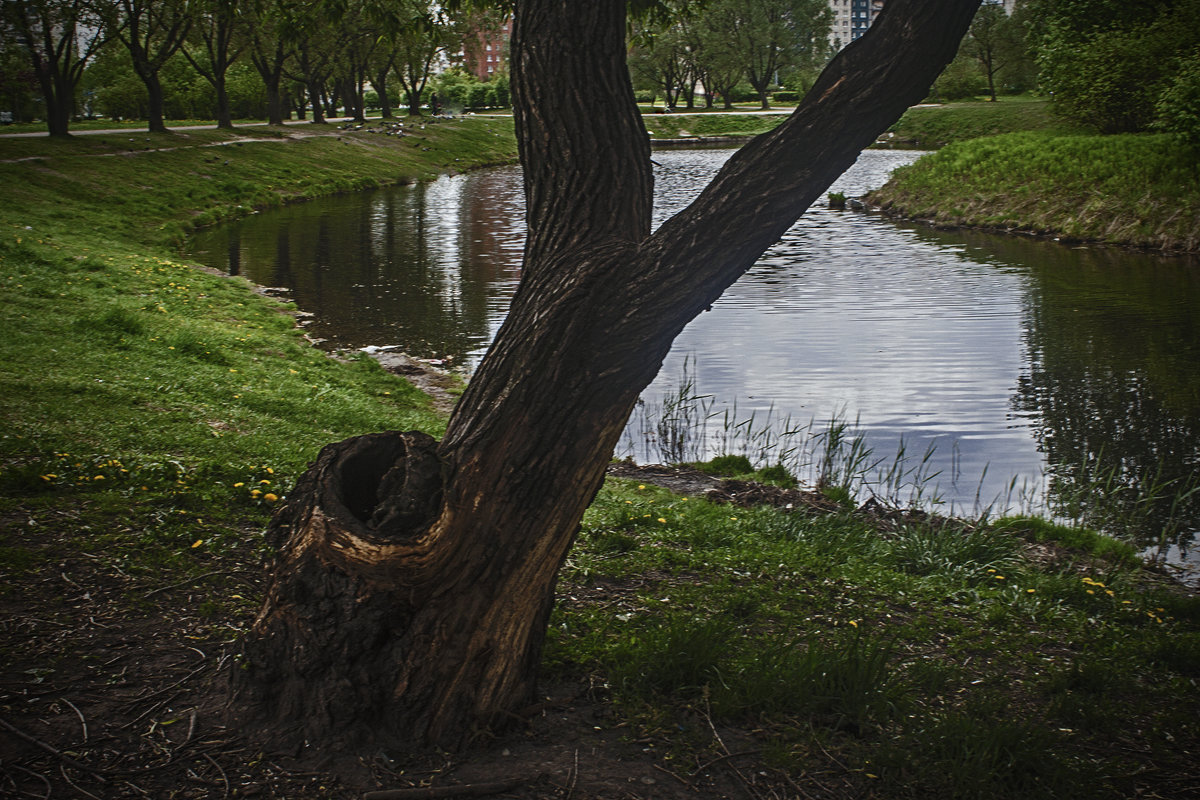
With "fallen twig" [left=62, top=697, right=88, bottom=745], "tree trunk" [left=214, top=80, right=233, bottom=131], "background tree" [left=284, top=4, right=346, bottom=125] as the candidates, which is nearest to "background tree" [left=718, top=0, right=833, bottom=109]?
"background tree" [left=284, top=4, right=346, bottom=125]

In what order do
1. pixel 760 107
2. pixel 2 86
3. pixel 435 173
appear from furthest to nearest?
pixel 760 107 < pixel 435 173 < pixel 2 86

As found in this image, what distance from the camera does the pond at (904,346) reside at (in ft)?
31.7

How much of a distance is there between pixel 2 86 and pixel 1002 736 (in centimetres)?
4612

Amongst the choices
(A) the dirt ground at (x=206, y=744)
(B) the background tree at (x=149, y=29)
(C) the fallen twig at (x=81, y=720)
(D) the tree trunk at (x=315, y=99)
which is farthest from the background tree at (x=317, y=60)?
(C) the fallen twig at (x=81, y=720)

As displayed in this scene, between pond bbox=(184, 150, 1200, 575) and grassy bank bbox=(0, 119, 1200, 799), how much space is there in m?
1.83

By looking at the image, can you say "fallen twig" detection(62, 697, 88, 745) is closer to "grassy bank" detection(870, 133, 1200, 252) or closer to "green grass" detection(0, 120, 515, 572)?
"green grass" detection(0, 120, 515, 572)

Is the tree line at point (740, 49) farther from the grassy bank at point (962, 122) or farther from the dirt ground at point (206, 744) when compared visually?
the dirt ground at point (206, 744)

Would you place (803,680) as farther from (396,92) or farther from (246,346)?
(396,92)

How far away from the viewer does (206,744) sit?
3.62m

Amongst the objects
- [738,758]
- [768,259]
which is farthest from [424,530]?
[768,259]

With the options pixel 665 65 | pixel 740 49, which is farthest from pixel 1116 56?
pixel 665 65

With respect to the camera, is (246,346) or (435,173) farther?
(435,173)

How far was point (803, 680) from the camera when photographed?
162 inches

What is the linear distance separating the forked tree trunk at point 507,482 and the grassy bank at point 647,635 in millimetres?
236
